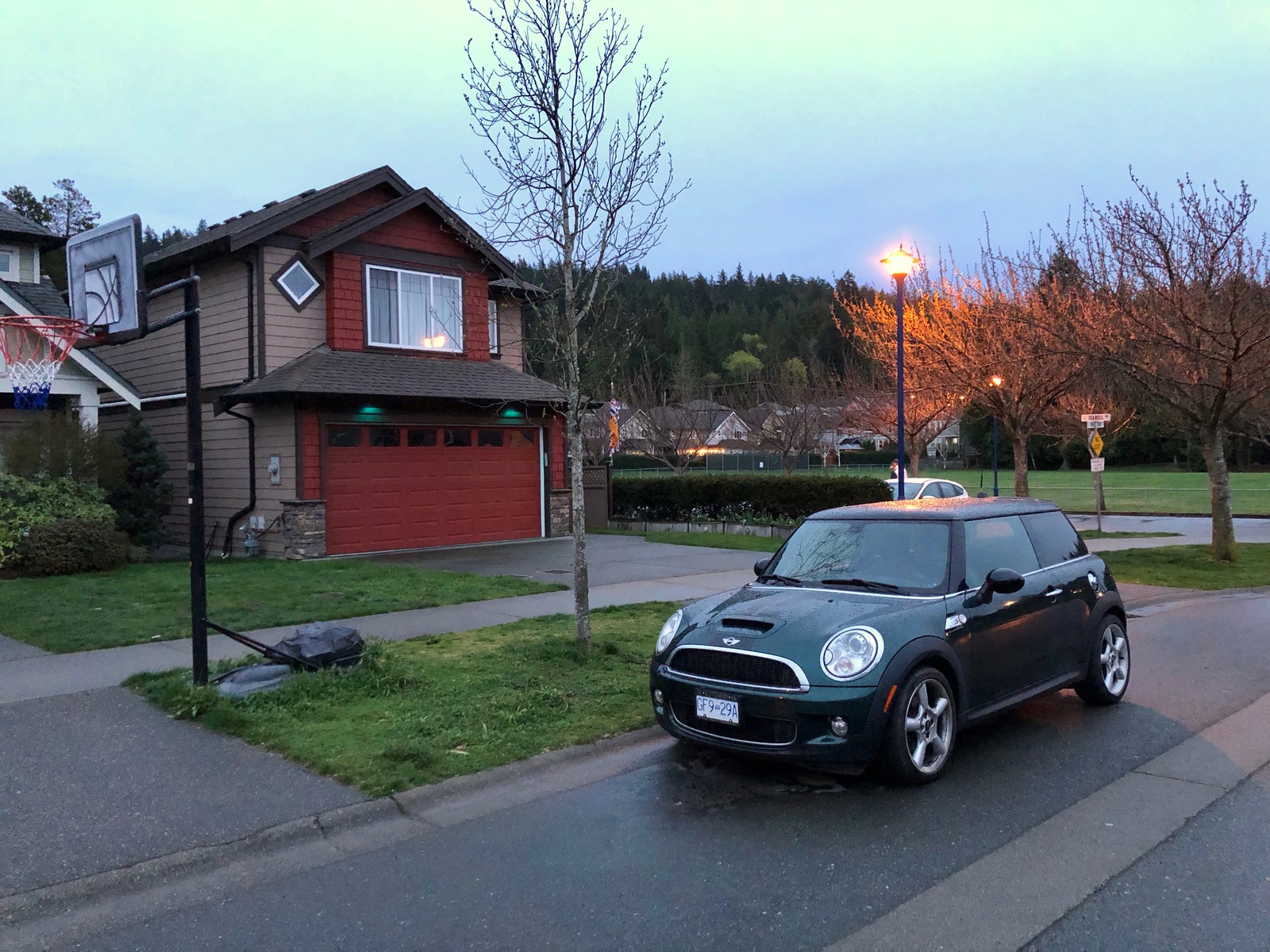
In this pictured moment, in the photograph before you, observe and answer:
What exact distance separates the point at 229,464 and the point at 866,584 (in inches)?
571

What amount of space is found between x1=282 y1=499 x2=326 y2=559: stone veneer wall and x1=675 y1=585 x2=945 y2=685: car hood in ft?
37.4

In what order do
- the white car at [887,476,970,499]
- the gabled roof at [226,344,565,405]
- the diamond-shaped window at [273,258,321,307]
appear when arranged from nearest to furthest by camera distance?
the gabled roof at [226,344,565,405] < the diamond-shaped window at [273,258,321,307] < the white car at [887,476,970,499]

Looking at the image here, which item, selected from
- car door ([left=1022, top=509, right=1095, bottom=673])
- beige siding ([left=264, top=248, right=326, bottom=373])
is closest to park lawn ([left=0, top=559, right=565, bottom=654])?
beige siding ([left=264, top=248, right=326, bottom=373])

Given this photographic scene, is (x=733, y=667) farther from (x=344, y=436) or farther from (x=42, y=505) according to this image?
(x=344, y=436)

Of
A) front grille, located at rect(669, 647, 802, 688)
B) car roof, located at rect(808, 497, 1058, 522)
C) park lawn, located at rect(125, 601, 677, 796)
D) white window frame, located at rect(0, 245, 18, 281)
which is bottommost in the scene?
park lawn, located at rect(125, 601, 677, 796)

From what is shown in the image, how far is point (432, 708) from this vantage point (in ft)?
22.1

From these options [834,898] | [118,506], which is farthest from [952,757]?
[118,506]

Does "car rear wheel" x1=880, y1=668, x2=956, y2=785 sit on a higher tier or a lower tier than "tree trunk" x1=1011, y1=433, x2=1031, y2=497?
lower

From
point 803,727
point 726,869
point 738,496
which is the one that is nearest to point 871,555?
point 803,727

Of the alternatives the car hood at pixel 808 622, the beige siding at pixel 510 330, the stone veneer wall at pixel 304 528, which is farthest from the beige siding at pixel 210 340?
the car hood at pixel 808 622

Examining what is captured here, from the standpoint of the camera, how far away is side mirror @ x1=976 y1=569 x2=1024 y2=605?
19.4 ft

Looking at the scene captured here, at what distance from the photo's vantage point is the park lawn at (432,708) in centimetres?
578

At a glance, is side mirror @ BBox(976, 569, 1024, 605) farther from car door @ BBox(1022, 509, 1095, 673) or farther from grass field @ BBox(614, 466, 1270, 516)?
grass field @ BBox(614, 466, 1270, 516)

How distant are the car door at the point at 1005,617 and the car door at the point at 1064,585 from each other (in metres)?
0.10
